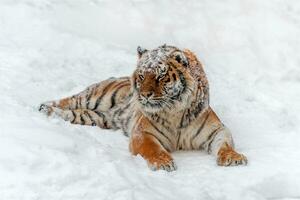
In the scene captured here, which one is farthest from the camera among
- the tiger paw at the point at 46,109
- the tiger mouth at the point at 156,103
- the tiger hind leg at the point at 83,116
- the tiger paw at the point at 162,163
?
the tiger hind leg at the point at 83,116

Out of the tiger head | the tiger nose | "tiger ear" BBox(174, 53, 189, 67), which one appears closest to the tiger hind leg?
the tiger head

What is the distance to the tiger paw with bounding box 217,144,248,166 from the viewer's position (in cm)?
491

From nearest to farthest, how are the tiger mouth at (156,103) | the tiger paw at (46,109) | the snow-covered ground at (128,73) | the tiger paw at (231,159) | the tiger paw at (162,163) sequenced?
the snow-covered ground at (128,73) < the tiger paw at (162,163) < the tiger paw at (231,159) < the tiger mouth at (156,103) < the tiger paw at (46,109)

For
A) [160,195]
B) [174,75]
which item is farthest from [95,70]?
[160,195]

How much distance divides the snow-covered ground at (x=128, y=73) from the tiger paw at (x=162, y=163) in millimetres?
55

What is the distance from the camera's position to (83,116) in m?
5.96

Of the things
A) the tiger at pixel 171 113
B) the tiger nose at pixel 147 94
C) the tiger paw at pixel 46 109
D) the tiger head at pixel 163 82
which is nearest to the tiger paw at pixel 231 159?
the tiger at pixel 171 113

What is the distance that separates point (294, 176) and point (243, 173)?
34cm

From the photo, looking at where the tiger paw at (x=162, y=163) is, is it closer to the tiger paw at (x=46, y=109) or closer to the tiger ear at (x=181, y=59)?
the tiger ear at (x=181, y=59)

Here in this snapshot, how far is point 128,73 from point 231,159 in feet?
8.89

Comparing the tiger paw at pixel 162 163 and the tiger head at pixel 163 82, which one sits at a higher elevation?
the tiger head at pixel 163 82

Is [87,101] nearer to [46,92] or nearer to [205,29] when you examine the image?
[46,92]

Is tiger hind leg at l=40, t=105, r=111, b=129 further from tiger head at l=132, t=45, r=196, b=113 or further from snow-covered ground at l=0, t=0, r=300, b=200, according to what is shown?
tiger head at l=132, t=45, r=196, b=113

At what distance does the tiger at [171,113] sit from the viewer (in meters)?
5.05
